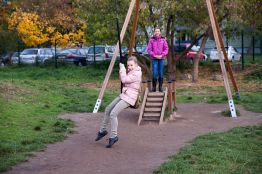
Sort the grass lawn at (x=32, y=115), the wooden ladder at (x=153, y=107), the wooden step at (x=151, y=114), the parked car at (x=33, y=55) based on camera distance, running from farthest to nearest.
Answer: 1. the parked car at (x=33, y=55)
2. the wooden step at (x=151, y=114)
3. the wooden ladder at (x=153, y=107)
4. the grass lawn at (x=32, y=115)

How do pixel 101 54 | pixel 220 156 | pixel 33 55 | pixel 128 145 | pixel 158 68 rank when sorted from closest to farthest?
pixel 220 156
pixel 128 145
pixel 158 68
pixel 101 54
pixel 33 55

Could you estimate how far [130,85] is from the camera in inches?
417

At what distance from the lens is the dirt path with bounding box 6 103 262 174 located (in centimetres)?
841

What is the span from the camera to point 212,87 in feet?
76.3

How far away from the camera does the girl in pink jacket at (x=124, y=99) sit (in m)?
10.3

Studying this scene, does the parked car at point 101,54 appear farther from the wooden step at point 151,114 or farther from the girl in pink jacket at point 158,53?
the wooden step at point 151,114

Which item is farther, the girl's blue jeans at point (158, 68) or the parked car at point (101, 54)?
the parked car at point (101, 54)

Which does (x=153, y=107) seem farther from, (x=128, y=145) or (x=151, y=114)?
(x=128, y=145)

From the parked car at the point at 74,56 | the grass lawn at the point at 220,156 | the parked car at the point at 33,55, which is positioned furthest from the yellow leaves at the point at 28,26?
the grass lawn at the point at 220,156

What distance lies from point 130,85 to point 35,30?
28.6 m

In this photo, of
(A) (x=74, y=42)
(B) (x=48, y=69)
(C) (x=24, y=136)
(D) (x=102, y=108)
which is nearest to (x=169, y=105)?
(D) (x=102, y=108)

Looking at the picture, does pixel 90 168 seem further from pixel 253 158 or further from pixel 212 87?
pixel 212 87

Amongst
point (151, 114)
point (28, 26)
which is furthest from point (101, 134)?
point (28, 26)

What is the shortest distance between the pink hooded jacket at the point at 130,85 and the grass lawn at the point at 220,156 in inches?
54.7
